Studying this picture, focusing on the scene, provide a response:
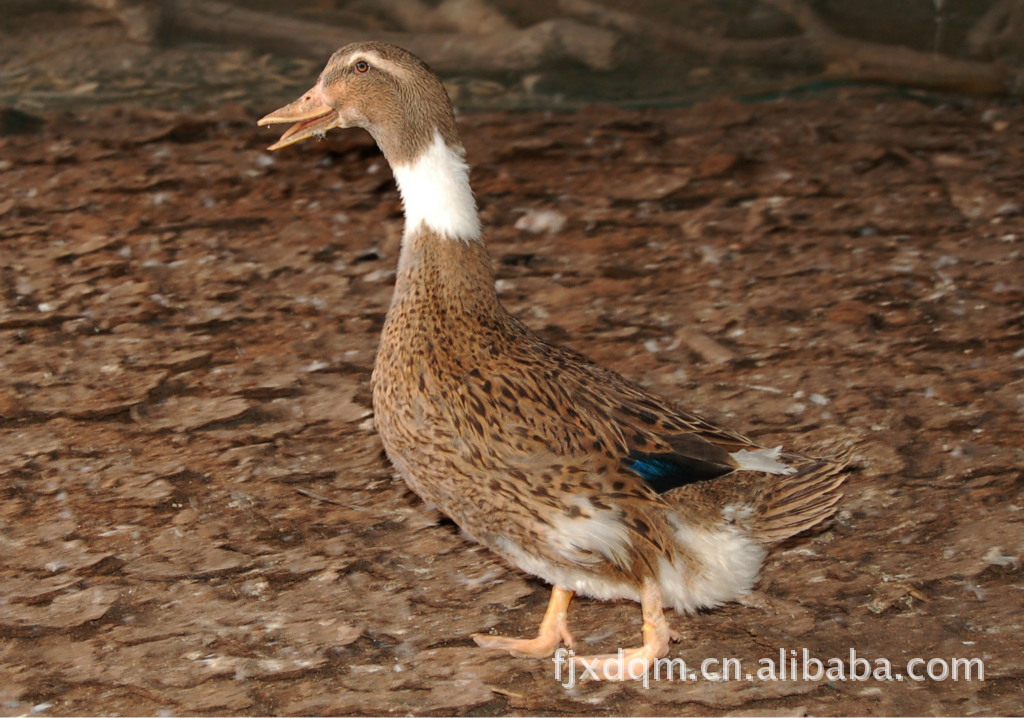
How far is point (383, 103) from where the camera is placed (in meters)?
3.83

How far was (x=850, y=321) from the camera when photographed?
5.64 m

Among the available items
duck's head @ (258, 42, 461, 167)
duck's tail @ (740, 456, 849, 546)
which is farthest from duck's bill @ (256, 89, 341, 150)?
duck's tail @ (740, 456, 849, 546)

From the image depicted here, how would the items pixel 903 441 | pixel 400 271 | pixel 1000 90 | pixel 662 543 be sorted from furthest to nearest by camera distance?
pixel 1000 90 < pixel 903 441 < pixel 400 271 < pixel 662 543

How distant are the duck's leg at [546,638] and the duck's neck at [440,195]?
1.13 meters

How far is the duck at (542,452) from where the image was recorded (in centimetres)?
340

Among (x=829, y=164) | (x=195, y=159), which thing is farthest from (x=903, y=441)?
(x=195, y=159)

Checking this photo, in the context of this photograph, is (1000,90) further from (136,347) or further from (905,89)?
(136,347)

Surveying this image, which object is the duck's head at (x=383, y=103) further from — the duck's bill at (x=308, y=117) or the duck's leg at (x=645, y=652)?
the duck's leg at (x=645, y=652)

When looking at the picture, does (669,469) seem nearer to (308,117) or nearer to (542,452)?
(542,452)

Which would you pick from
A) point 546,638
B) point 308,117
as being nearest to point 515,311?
Result: point 308,117

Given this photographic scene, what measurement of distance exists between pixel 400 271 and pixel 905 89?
5.61 m

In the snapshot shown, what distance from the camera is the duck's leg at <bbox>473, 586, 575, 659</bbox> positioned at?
142 inches

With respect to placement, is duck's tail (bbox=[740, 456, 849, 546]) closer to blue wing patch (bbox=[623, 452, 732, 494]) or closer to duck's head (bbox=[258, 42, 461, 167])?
blue wing patch (bbox=[623, 452, 732, 494])

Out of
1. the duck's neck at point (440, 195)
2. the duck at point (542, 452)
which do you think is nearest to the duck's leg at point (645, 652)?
the duck at point (542, 452)
